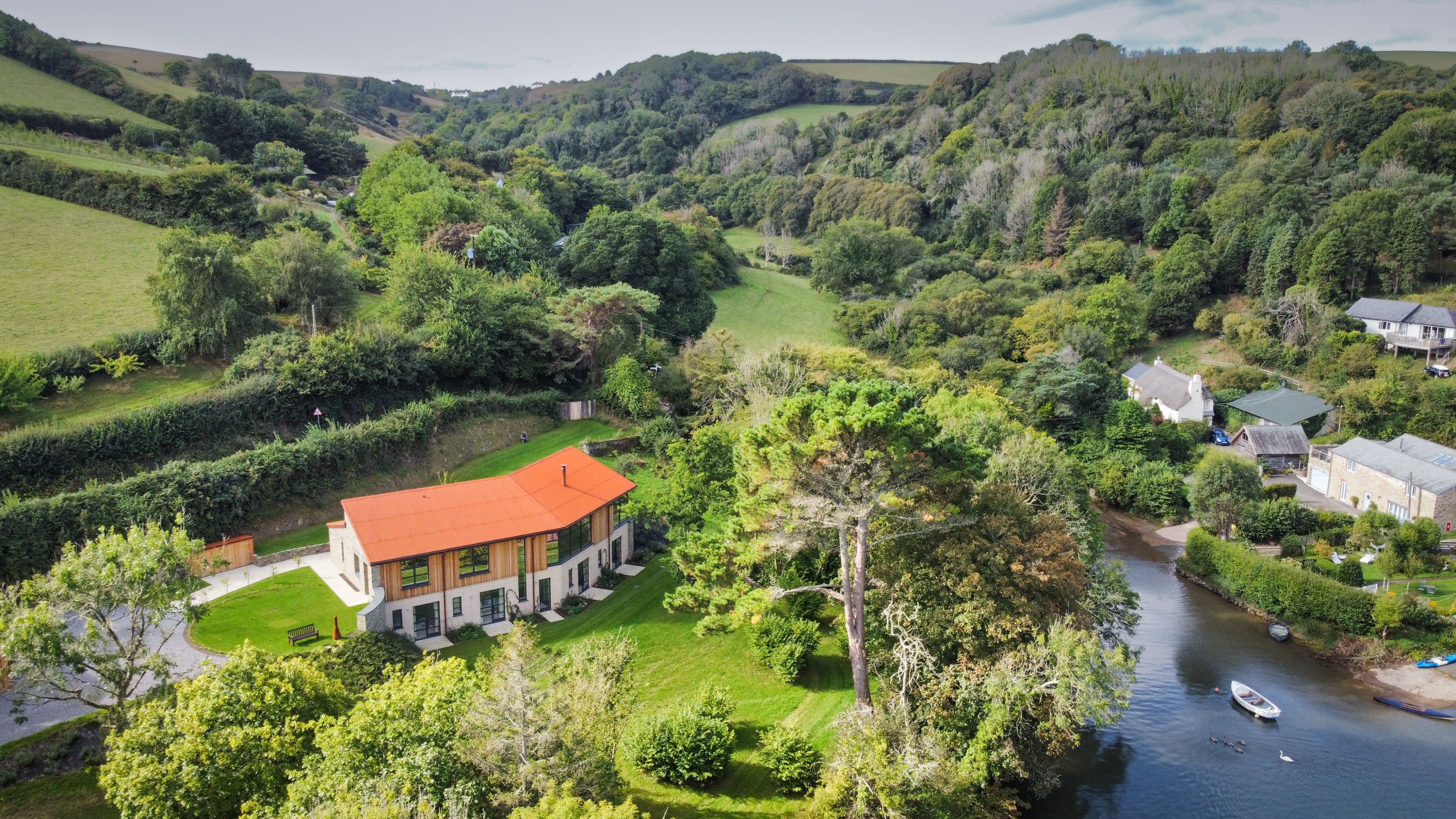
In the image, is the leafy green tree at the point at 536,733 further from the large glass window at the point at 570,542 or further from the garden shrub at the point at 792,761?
the large glass window at the point at 570,542

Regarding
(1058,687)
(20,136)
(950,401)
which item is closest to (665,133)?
(20,136)

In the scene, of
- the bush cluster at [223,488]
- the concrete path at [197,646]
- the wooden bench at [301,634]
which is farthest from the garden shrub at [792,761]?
the bush cluster at [223,488]

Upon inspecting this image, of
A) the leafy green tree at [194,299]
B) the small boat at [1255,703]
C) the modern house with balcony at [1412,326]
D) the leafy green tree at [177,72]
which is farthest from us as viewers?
the leafy green tree at [177,72]

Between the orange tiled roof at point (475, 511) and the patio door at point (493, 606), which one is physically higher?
the orange tiled roof at point (475, 511)

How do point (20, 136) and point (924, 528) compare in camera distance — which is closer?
point (924, 528)

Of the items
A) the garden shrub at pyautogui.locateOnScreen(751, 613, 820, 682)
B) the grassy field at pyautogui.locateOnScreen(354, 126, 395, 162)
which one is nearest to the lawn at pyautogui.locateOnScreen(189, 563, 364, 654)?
the garden shrub at pyautogui.locateOnScreen(751, 613, 820, 682)

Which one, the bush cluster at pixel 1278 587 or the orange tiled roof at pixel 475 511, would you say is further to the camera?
the bush cluster at pixel 1278 587

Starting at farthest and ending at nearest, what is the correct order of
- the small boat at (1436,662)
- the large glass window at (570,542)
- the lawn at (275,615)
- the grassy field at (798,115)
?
1. the grassy field at (798,115)
2. the small boat at (1436,662)
3. the large glass window at (570,542)
4. the lawn at (275,615)

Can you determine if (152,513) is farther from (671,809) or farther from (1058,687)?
(1058,687)
